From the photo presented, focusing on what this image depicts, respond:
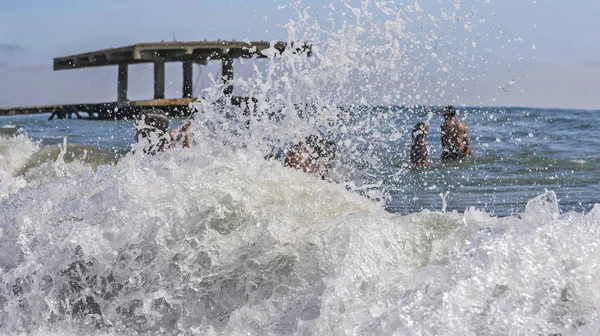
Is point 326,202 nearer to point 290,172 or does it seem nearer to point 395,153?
point 290,172

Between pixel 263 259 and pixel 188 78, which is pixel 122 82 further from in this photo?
pixel 263 259

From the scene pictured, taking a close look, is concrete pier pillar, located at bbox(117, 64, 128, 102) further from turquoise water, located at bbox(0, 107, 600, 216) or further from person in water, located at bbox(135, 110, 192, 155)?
person in water, located at bbox(135, 110, 192, 155)

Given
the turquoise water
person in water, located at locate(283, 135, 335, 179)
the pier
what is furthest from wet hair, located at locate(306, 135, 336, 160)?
the pier

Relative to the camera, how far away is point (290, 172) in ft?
17.8

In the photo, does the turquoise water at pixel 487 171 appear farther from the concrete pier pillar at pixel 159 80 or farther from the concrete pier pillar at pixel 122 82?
the concrete pier pillar at pixel 122 82

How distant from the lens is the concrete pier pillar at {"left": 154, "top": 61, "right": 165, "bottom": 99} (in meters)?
26.9

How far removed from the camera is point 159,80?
2698 cm

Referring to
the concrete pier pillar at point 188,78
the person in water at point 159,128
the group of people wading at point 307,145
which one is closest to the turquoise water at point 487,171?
the group of people wading at point 307,145

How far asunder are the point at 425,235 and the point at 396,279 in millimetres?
508

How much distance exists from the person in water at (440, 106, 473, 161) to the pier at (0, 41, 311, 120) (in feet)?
32.6

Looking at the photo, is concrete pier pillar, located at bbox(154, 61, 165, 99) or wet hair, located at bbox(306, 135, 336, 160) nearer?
wet hair, located at bbox(306, 135, 336, 160)

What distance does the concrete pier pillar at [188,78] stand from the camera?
27359 millimetres

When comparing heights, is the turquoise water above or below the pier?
below

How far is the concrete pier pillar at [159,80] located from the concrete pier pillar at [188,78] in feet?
2.65
